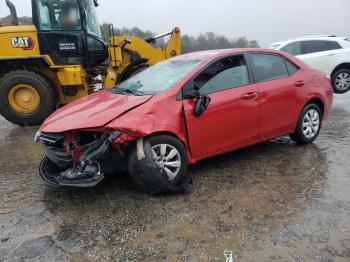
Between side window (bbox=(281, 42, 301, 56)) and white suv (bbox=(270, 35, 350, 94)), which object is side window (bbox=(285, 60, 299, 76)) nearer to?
white suv (bbox=(270, 35, 350, 94))

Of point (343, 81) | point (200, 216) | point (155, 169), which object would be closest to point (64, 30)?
point (155, 169)

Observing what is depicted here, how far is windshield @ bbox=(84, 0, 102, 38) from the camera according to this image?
27.6ft

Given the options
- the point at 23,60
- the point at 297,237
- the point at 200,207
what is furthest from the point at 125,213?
the point at 23,60

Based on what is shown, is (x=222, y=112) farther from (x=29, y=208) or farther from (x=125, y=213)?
(x=29, y=208)

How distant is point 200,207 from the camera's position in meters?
3.71

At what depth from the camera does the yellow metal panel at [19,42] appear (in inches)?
305

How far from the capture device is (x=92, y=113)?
13.2 ft

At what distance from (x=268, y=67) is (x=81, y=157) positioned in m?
2.85

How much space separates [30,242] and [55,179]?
0.82 m

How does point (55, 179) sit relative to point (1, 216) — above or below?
above

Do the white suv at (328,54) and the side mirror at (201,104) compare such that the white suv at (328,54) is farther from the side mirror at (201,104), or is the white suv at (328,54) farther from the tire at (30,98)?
the side mirror at (201,104)

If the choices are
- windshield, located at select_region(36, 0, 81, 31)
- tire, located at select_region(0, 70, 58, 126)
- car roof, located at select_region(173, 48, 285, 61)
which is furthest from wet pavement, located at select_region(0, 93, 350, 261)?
windshield, located at select_region(36, 0, 81, 31)

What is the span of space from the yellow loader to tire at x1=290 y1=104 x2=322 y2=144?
4.71m

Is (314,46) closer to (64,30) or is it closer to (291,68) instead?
(291,68)
